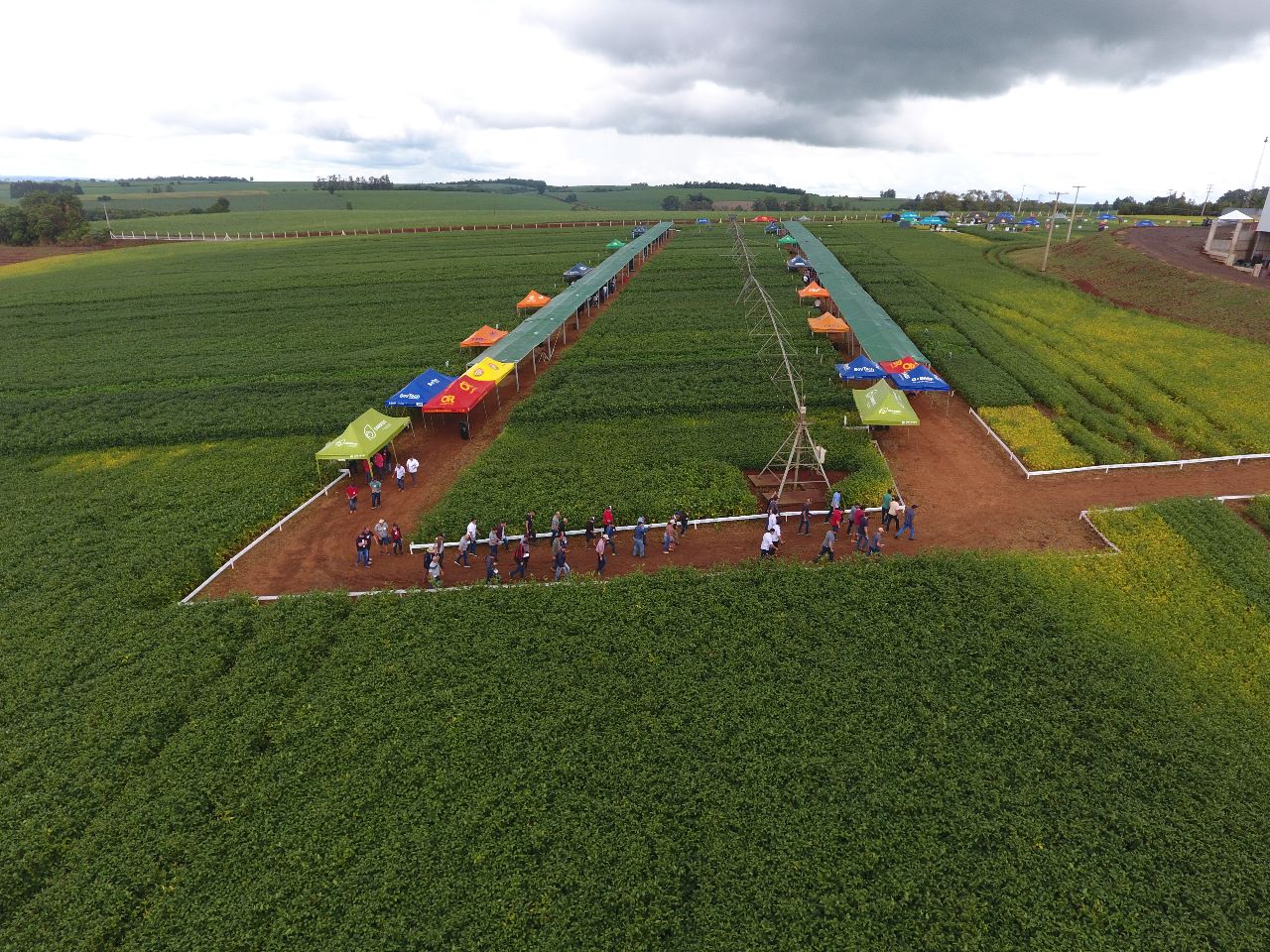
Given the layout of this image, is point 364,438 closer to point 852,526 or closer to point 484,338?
point 484,338

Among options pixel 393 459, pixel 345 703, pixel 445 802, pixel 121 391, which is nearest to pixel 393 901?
pixel 445 802

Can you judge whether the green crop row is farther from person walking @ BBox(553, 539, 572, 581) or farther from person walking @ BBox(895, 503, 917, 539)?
person walking @ BBox(553, 539, 572, 581)

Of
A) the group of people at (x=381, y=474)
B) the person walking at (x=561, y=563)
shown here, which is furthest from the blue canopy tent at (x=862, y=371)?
the group of people at (x=381, y=474)

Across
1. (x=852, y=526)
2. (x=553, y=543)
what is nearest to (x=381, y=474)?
(x=553, y=543)

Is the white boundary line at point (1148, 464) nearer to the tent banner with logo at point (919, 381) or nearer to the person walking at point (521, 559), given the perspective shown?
the tent banner with logo at point (919, 381)

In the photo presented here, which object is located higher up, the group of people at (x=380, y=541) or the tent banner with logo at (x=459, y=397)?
the tent banner with logo at (x=459, y=397)

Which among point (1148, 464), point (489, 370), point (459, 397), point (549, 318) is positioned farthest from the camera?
point (549, 318)
